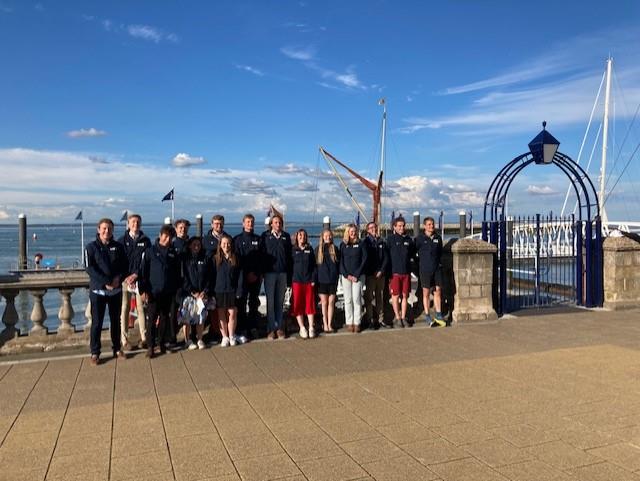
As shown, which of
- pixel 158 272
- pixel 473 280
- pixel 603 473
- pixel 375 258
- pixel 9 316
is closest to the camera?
pixel 603 473

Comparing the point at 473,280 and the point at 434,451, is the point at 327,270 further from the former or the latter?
the point at 434,451

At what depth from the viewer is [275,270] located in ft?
26.9

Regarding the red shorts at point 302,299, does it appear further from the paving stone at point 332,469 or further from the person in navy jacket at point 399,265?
the paving stone at point 332,469

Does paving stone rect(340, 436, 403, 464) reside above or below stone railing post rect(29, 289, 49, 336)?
below

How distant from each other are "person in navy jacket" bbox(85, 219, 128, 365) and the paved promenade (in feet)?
1.28

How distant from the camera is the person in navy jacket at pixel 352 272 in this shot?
846cm

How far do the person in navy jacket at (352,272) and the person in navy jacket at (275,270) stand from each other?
0.86m

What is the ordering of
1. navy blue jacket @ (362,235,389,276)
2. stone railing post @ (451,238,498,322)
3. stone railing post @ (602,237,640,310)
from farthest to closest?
stone railing post @ (602,237,640,310) → stone railing post @ (451,238,498,322) → navy blue jacket @ (362,235,389,276)

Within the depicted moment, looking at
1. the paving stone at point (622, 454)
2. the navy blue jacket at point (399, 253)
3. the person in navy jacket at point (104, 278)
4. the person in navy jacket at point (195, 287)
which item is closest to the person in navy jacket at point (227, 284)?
the person in navy jacket at point (195, 287)

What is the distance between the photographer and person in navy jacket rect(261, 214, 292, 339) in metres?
8.19

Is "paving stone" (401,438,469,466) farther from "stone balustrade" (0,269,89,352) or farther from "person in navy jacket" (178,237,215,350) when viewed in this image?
"stone balustrade" (0,269,89,352)

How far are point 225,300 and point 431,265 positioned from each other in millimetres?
3373

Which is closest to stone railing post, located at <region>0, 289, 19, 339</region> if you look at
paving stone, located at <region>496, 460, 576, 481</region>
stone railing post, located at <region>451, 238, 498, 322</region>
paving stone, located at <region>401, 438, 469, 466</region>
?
paving stone, located at <region>401, 438, 469, 466</region>

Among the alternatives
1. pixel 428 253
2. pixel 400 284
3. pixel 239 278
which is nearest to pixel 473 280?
pixel 428 253
